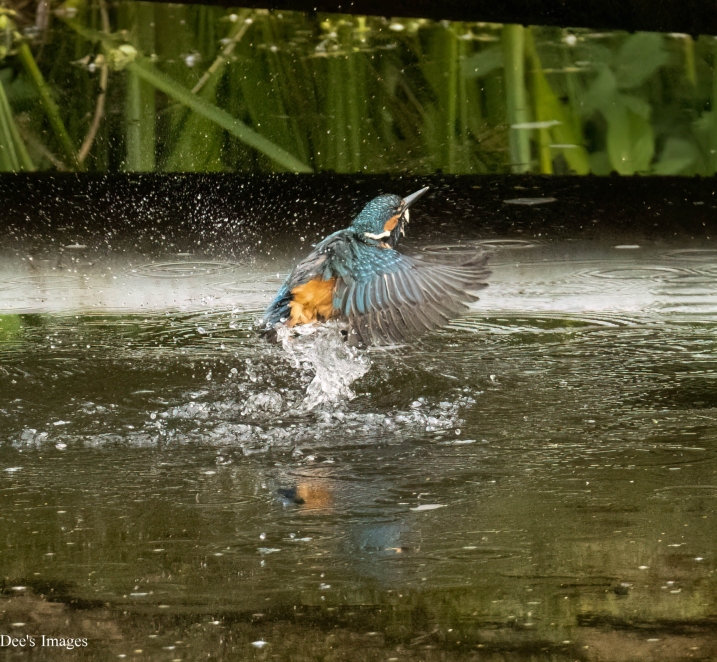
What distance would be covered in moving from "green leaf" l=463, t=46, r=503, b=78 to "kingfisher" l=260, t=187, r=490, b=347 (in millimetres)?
3254

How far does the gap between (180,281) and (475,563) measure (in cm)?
326

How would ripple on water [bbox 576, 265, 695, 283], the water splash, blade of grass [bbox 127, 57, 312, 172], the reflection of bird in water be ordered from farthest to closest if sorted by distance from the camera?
blade of grass [bbox 127, 57, 312, 172]
ripple on water [bbox 576, 265, 695, 283]
the water splash
the reflection of bird in water

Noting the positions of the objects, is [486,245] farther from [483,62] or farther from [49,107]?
[49,107]

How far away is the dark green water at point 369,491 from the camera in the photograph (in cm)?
171

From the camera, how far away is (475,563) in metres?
1.95

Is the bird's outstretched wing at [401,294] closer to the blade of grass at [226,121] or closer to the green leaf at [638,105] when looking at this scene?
the blade of grass at [226,121]

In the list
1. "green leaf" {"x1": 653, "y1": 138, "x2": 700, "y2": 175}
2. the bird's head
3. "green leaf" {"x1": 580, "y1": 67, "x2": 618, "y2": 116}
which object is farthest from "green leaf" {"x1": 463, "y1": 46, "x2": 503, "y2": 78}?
the bird's head

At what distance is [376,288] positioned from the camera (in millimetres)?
3123

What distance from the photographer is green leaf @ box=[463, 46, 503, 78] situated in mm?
6258

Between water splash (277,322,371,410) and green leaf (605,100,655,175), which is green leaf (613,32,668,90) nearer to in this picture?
green leaf (605,100,655,175)

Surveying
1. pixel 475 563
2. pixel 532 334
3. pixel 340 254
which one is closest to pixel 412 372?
pixel 340 254

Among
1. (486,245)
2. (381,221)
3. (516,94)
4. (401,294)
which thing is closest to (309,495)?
(401,294)

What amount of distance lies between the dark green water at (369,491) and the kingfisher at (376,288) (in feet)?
0.67

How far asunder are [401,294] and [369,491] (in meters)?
0.86
